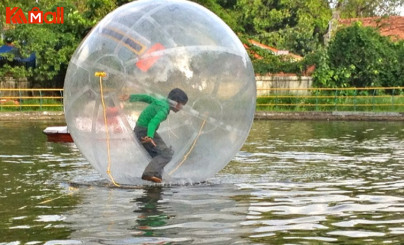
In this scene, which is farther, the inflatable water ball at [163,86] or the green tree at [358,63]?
the green tree at [358,63]

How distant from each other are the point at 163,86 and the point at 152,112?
0.36 meters

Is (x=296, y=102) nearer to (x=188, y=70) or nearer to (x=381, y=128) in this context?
(x=381, y=128)

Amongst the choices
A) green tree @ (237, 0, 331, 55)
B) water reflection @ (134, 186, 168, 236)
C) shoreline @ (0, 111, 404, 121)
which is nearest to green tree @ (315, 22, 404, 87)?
shoreline @ (0, 111, 404, 121)

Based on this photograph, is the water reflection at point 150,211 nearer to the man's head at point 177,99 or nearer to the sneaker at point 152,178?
the sneaker at point 152,178

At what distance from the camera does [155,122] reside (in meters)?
11.5

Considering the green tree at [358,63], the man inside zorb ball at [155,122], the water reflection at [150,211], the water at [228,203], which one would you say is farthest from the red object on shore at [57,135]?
the green tree at [358,63]

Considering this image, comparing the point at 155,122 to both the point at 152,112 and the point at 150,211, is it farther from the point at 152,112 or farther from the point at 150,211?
the point at 150,211

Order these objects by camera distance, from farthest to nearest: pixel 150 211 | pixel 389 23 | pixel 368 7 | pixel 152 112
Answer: pixel 368 7
pixel 389 23
pixel 152 112
pixel 150 211

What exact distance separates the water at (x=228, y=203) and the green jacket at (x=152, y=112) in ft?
A: 2.93

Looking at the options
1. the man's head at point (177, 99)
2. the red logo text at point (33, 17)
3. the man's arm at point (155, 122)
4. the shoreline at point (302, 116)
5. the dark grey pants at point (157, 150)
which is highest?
the red logo text at point (33, 17)

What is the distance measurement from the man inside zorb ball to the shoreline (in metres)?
22.4

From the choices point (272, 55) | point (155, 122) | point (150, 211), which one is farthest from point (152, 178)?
point (272, 55)

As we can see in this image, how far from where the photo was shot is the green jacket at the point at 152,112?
11.4 m

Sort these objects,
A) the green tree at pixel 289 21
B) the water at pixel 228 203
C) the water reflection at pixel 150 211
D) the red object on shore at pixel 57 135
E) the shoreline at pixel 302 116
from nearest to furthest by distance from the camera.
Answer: the water at pixel 228 203 → the water reflection at pixel 150 211 → the red object on shore at pixel 57 135 → the shoreline at pixel 302 116 → the green tree at pixel 289 21
